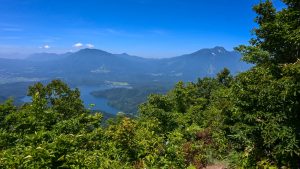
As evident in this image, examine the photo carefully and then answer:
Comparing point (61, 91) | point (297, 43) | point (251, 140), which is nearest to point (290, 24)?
point (297, 43)

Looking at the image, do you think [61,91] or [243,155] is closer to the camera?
[243,155]

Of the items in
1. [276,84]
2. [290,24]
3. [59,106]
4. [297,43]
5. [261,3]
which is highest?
[261,3]

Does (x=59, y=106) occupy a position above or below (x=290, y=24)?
below

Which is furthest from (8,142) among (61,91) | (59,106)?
(61,91)

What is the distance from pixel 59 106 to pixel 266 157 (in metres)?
29.7

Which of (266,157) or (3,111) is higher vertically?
(3,111)

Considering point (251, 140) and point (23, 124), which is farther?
point (251, 140)

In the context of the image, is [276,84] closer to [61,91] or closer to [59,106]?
[59,106]

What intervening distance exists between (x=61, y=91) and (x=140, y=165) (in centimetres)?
3201

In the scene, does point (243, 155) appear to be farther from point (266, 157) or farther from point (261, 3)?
point (261, 3)

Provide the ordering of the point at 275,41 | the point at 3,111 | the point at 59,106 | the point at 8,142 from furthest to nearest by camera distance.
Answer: the point at 59,106
the point at 3,111
the point at 275,41
the point at 8,142

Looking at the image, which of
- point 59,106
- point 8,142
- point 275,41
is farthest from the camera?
point 59,106

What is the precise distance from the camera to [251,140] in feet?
56.5

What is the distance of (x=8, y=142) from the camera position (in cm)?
1482
